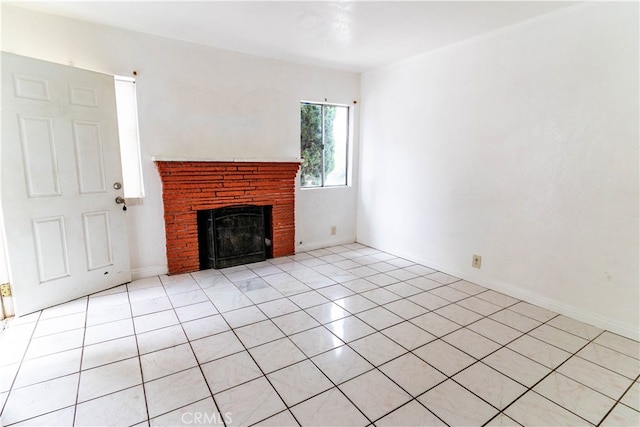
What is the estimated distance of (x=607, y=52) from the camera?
231 cm

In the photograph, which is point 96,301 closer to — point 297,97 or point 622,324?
point 297,97

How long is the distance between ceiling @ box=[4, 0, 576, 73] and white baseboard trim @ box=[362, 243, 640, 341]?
2.36 meters

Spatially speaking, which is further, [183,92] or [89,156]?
[183,92]

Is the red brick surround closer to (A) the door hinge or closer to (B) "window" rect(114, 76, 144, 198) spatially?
(B) "window" rect(114, 76, 144, 198)

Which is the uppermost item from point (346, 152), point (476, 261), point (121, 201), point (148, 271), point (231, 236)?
point (346, 152)

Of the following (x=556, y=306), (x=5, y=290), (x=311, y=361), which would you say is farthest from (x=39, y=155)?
(x=556, y=306)

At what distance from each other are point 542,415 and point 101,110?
12.8ft

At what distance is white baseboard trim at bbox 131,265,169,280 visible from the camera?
3.36m

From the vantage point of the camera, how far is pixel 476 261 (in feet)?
10.9

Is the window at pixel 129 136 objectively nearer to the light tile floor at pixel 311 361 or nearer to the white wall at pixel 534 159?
the light tile floor at pixel 311 361

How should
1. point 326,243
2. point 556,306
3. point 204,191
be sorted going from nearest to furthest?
point 556,306 → point 204,191 → point 326,243

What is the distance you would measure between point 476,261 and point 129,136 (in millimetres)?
3769

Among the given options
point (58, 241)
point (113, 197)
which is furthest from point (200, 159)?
point (58, 241)

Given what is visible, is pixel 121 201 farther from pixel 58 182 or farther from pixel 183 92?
pixel 183 92
